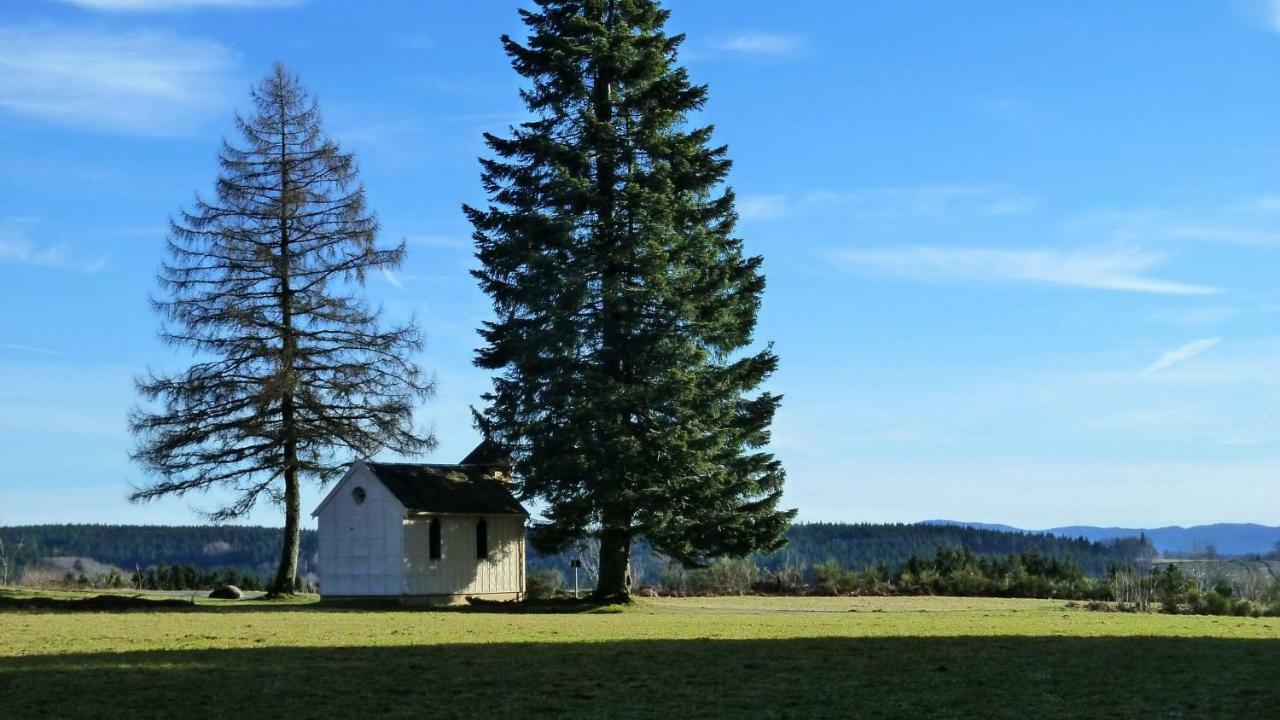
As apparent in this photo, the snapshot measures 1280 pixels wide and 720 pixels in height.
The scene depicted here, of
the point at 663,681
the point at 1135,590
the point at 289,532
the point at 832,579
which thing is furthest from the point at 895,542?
the point at 663,681

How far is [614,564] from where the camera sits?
35250 mm

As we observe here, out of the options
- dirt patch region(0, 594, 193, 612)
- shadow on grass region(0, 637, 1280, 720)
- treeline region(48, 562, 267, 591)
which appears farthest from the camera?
treeline region(48, 562, 267, 591)

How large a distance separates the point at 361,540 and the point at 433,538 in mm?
2005

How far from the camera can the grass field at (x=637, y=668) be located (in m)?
13.4

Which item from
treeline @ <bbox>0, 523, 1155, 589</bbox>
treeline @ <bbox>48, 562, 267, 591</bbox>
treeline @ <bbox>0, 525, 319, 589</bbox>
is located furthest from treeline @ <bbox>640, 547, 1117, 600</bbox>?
treeline @ <bbox>0, 525, 319, 589</bbox>

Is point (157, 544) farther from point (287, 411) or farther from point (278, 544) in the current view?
point (287, 411)

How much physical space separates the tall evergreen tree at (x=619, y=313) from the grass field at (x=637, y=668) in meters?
6.93

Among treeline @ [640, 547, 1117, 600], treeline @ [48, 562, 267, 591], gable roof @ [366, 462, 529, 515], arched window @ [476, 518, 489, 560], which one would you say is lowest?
treeline @ [640, 547, 1117, 600]

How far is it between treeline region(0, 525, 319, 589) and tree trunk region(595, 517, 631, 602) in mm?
89719

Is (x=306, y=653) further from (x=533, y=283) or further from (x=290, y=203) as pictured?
(x=290, y=203)

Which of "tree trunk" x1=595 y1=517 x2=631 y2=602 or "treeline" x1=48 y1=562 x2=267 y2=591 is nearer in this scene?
"tree trunk" x1=595 y1=517 x2=631 y2=602

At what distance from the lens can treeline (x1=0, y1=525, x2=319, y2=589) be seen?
404 ft

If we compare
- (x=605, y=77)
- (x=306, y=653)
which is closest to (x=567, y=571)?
(x=605, y=77)

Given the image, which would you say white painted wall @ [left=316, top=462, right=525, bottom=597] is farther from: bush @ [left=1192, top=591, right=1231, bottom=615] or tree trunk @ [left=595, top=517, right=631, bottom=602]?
bush @ [left=1192, top=591, right=1231, bottom=615]
